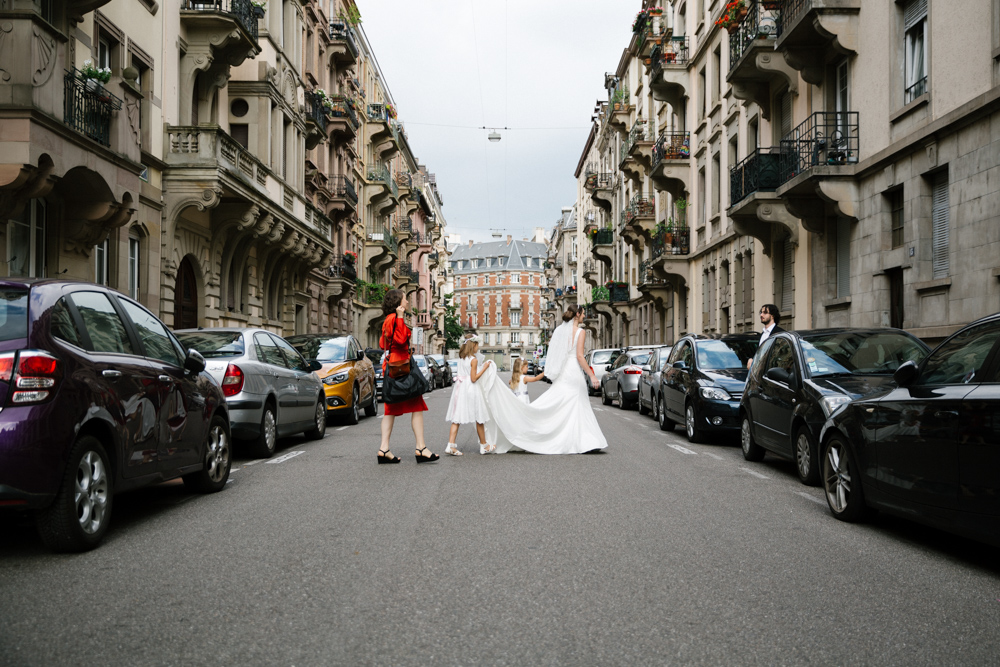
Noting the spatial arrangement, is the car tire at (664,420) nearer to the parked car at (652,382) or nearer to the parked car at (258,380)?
the parked car at (652,382)

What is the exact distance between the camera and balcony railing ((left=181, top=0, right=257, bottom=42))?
22.0 meters

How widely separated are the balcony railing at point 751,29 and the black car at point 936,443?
16.9m

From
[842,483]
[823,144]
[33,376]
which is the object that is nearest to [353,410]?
[823,144]

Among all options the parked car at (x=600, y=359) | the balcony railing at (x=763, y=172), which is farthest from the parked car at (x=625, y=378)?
the balcony railing at (x=763, y=172)

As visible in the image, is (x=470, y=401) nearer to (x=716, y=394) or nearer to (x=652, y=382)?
(x=716, y=394)

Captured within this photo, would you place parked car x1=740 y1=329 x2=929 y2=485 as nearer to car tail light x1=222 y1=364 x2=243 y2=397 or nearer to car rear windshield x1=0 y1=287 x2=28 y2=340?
car tail light x1=222 y1=364 x2=243 y2=397

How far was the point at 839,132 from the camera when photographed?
19094mm

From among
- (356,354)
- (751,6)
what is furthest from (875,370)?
(751,6)

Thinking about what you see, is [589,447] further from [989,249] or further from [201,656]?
[201,656]

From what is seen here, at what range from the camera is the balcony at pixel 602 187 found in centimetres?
5722

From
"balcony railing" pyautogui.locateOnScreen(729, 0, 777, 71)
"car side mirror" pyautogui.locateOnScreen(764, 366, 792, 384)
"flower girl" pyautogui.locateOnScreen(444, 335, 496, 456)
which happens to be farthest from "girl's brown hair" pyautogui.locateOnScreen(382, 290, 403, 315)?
"balcony railing" pyautogui.locateOnScreen(729, 0, 777, 71)

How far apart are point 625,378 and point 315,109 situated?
17.2 metres

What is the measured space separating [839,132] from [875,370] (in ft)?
37.0

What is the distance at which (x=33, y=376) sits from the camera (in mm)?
5309
